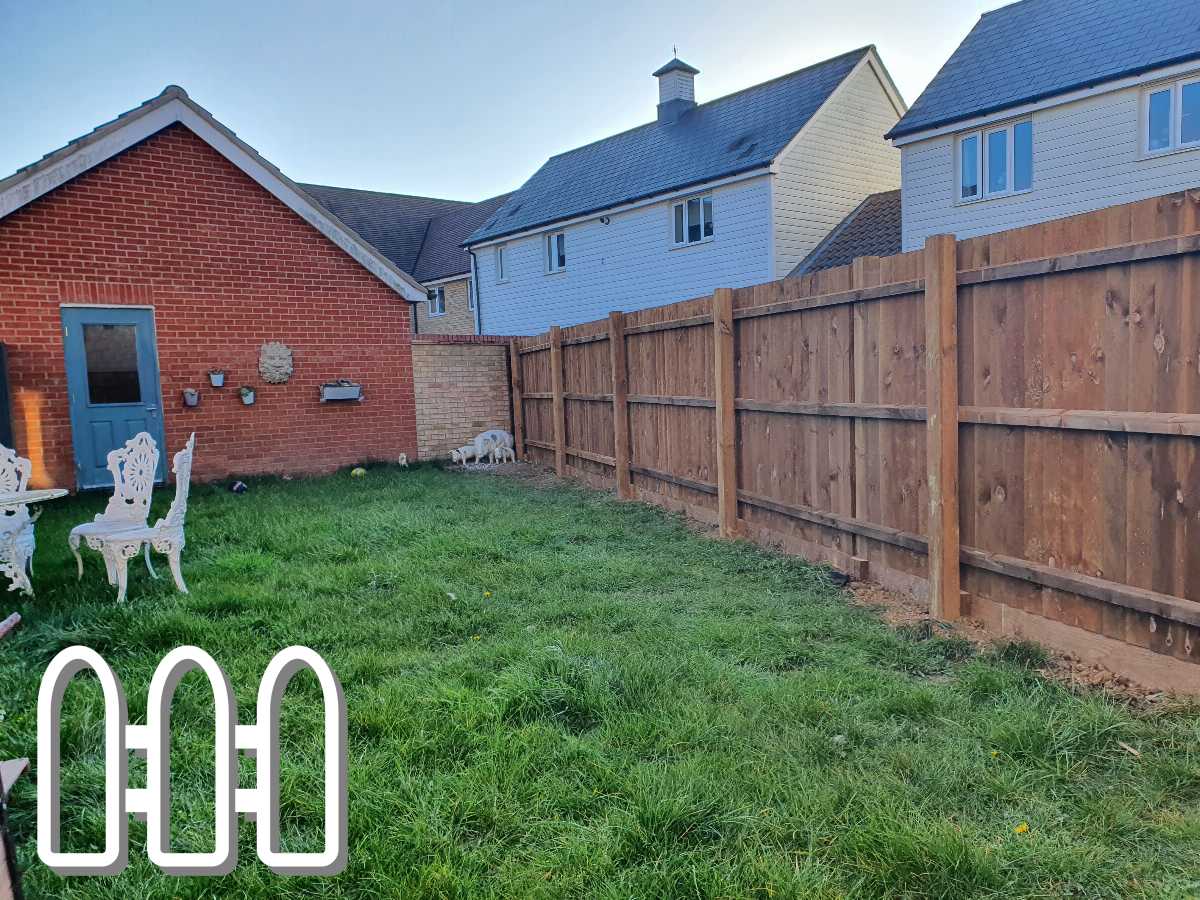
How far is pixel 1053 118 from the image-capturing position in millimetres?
13961

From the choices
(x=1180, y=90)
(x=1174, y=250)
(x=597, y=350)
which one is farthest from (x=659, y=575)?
(x=1180, y=90)

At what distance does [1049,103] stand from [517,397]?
34.5 feet

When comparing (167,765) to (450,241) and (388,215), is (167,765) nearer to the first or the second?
(450,241)

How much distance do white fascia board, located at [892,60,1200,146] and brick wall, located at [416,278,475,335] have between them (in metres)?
15.1

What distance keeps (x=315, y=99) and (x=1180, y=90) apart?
52.3 feet

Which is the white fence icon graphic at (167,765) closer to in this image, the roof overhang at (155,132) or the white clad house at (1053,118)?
the roof overhang at (155,132)

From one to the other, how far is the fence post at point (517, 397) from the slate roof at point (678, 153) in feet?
24.1

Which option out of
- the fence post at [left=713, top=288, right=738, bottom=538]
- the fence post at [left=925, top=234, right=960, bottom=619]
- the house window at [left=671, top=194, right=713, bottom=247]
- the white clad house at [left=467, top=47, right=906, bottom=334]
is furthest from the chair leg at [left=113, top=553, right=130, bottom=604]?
the house window at [left=671, top=194, right=713, bottom=247]

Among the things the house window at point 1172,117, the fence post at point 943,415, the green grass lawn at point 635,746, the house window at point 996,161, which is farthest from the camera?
the house window at point 996,161

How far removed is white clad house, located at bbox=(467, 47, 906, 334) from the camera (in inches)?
699

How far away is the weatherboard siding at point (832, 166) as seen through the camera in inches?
693

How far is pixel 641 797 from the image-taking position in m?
2.69

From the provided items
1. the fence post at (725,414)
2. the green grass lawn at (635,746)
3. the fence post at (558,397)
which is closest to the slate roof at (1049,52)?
the fence post at (558,397)

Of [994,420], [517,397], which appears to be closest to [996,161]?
[517,397]
